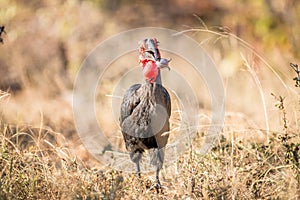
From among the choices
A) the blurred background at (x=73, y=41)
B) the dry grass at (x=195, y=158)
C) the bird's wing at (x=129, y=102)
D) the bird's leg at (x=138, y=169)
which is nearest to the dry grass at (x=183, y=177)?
the dry grass at (x=195, y=158)

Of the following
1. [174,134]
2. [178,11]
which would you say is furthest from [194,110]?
[178,11]

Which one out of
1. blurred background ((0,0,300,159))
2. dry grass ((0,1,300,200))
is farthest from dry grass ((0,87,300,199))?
blurred background ((0,0,300,159))

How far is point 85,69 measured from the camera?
945 centimetres

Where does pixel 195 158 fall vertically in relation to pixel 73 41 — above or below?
below

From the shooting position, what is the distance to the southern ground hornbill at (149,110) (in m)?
4.82

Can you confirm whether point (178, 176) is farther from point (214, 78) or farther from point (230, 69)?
point (230, 69)

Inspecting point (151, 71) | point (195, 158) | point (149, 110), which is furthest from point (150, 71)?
point (195, 158)

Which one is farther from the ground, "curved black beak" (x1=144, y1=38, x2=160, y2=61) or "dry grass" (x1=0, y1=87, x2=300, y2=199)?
"curved black beak" (x1=144, y1=38, x2=160, y2=61)

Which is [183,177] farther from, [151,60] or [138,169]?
[151,60]

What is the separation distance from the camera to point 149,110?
4.84 metres

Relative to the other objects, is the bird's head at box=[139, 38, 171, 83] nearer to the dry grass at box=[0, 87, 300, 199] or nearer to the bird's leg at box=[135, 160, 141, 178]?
the dry grass at box=[0, 87, 300, 199]

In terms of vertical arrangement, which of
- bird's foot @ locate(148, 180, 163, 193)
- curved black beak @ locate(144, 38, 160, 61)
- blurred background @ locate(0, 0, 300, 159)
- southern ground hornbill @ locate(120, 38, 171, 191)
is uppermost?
blurred background @ locate(0, 0, 300, 159)

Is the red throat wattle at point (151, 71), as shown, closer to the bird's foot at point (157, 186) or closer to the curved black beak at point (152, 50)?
the curved black beak at point (152, 50)

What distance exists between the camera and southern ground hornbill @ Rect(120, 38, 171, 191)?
482cm
